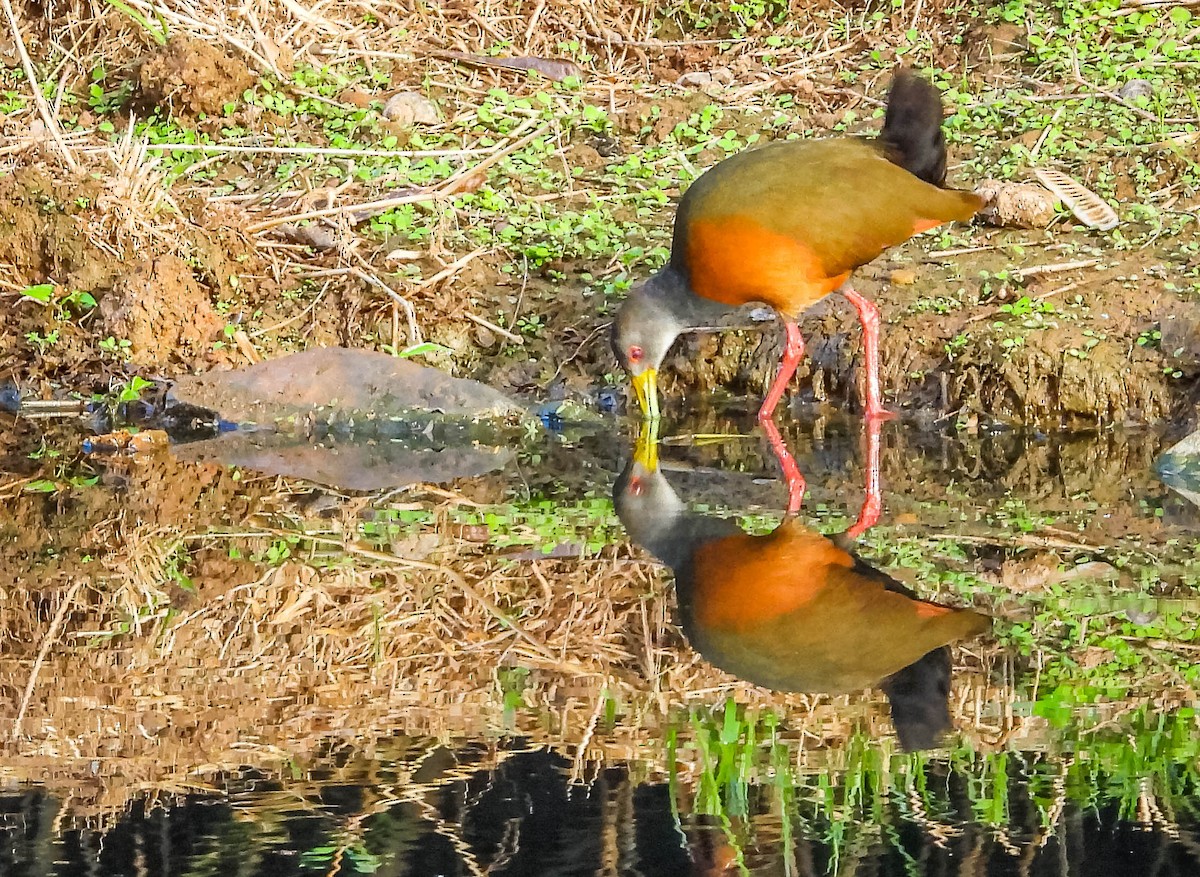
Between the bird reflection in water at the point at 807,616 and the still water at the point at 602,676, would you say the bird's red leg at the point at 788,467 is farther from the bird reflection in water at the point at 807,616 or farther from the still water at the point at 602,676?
the bird reflection in water at the point at 807,616

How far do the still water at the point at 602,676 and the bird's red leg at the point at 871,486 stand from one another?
0.03m

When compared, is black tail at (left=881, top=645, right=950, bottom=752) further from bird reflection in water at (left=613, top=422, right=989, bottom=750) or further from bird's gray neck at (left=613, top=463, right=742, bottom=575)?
bird's gray neck at (left=613, top=463, right=742, bottom=575)

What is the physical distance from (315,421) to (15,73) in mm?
3787

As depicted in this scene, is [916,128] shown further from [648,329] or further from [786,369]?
[648,329]

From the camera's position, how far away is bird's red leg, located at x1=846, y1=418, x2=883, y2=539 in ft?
15.1

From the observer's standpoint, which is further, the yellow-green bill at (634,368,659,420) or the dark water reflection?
the yellow-green bill at (634,368,659,420)

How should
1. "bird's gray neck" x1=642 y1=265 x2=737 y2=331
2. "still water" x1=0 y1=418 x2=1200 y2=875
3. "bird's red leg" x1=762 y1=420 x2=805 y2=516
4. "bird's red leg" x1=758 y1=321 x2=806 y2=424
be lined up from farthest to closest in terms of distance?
"bird's red leg" x1=758 y1=321 x2=806 y2=424 → "bird's gray neck" x1=642 y1=265 x2=737 y2=331 → "bird's red leg" x1=762 y1=420 x2=805 y2=516 → "still water" x1=0 y1=418 x2=1200 y2=875

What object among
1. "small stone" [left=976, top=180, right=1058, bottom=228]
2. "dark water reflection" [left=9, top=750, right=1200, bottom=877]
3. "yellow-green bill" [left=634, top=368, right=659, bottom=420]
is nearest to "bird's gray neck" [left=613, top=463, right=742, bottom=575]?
"yellow-green bill" [left=634, top=368, right=659, bottom=420]

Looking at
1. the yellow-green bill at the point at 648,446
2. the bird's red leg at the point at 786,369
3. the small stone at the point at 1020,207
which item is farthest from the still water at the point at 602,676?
the small stone at the point at 1020,207

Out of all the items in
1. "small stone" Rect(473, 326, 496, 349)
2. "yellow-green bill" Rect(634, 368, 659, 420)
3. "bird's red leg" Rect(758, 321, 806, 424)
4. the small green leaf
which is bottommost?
the small green leaf

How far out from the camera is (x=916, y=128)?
6043mm

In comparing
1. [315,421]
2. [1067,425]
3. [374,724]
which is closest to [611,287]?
[315,421]

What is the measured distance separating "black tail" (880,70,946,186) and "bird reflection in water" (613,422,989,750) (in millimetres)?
1807

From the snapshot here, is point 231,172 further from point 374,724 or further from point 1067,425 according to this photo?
point 374,724
